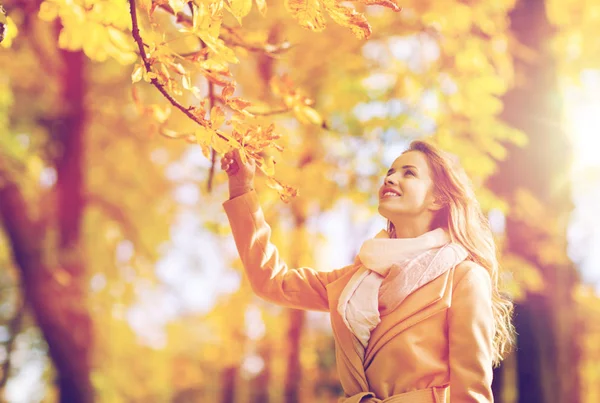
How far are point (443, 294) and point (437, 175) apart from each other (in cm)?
48

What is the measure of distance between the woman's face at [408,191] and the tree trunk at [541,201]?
11.6ft

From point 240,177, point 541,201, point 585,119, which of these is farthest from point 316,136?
point 240,177

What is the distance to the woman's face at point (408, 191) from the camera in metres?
2.07

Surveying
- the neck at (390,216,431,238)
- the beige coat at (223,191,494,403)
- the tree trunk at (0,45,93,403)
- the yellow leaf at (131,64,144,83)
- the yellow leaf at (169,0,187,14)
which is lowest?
the tree trunk at (0,45,93,403)

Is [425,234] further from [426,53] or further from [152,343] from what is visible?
[152,343]

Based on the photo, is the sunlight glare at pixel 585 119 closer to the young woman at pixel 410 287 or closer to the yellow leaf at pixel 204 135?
the young woman at pixel 410 287

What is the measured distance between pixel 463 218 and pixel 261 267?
74 centimetres

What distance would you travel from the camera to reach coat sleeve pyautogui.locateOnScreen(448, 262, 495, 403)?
176 centimetres

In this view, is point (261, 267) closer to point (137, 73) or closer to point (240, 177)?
point (240, 177)

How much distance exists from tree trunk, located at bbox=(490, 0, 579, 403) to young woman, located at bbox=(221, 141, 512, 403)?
3431 millimetres

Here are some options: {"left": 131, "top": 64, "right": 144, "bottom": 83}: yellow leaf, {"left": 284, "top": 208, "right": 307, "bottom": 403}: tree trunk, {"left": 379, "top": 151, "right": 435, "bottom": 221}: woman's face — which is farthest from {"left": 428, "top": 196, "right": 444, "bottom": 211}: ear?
{"left": 284, "top": 208, "right": 307, "bottom": 403}: tree trunk

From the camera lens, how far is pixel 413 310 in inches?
74.4

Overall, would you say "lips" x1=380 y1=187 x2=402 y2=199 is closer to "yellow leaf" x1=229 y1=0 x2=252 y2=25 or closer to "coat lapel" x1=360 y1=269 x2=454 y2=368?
"coat lapel" x1=360 y1=269 x2=454 y2=368

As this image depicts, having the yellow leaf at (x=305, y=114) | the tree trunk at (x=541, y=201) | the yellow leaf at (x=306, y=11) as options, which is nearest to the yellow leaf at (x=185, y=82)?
the yellow leaf at (x=306, y=11)
